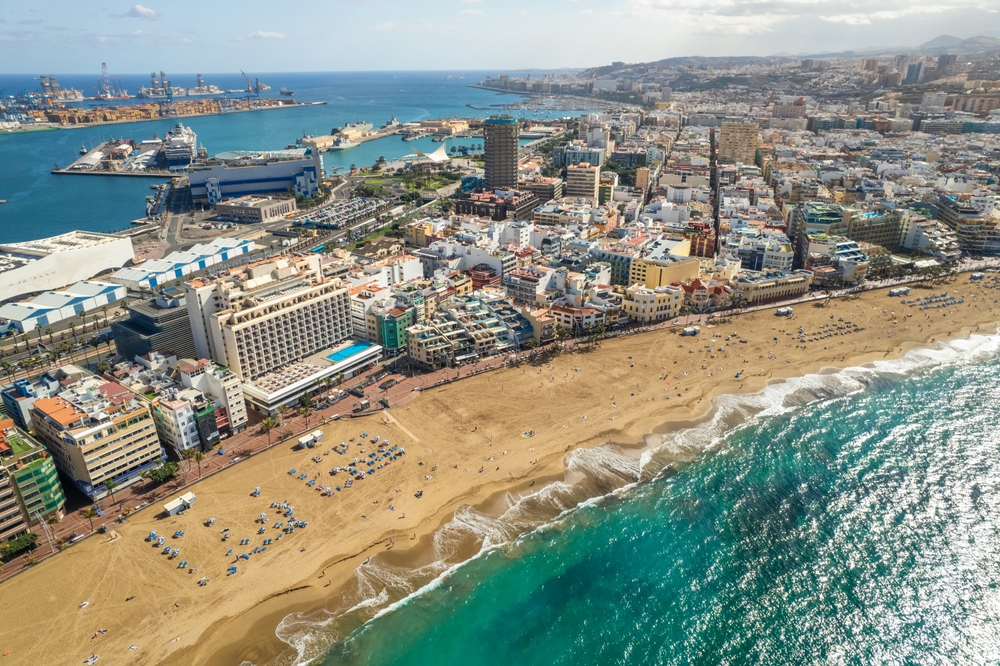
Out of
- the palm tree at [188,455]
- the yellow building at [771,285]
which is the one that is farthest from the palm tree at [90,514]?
the yellow building at [771,285]

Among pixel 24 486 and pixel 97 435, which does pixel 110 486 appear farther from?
pixel 24 486

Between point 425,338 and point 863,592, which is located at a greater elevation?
point 425,338

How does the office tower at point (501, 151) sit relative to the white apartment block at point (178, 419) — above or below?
above

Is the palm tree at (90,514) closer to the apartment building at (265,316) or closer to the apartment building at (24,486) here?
the apartment building at (24,486)

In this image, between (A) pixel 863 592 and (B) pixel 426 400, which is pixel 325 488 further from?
(A) pixel 863 592

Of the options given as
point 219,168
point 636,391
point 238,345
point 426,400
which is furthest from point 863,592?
point 219,168

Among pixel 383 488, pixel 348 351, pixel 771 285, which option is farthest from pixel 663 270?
pixel 383 488
